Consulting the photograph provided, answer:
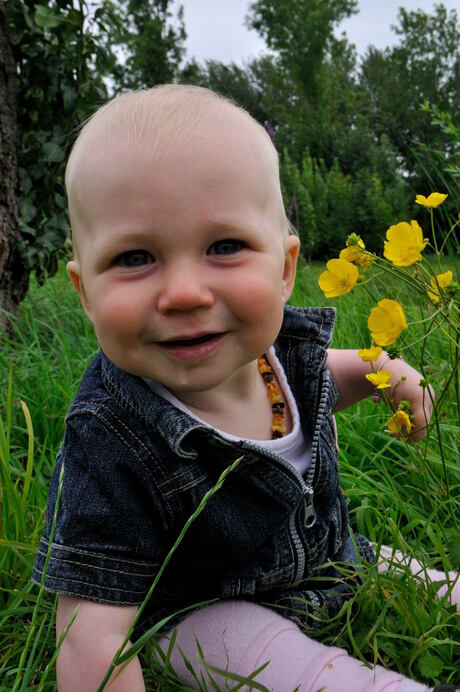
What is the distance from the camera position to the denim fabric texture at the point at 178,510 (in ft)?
3.21

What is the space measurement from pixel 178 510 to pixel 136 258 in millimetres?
410

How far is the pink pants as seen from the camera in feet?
3.41

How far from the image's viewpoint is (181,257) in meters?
0.93

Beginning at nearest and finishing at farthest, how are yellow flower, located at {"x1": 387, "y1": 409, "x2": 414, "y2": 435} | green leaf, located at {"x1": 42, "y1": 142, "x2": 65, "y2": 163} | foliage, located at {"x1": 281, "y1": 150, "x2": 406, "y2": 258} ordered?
yellow flower, located at {"x1": 387, "y1": 409, "x2": 414, "y2": 435}, green leaf, located at {"x1": 42, "y1": 142, "x2": 65, "y2": 163}, foliage, located at {"x1": 281, "y1": 150, "x2": 406, "y2": 258}

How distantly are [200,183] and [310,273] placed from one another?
8.31 feet

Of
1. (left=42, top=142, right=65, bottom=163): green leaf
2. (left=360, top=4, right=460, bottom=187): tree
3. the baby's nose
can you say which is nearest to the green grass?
the baby's nose

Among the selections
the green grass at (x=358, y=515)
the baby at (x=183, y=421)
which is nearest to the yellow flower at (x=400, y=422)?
the green grass at (x=358, y=515)

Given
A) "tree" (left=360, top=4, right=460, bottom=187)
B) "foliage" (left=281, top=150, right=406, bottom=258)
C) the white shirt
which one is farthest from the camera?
"tree" (left=360, top=4, right=460, bottom=187)

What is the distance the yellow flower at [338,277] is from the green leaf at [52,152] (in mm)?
1977

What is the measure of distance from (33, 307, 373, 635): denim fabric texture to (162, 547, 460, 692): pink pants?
0.04 metres

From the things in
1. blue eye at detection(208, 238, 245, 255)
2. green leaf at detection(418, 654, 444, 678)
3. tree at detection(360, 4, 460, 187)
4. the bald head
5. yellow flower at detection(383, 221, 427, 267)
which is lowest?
green leaf at detection(418, 654, 444, 678)

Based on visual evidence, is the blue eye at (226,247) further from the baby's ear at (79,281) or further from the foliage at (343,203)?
the foliage at (343,203)

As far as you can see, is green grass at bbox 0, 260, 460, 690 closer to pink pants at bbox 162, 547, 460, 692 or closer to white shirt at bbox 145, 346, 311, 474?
pink pants at bbox 162, 547, 460, 692

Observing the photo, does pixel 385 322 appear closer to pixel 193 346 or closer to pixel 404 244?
pixel 404 244
